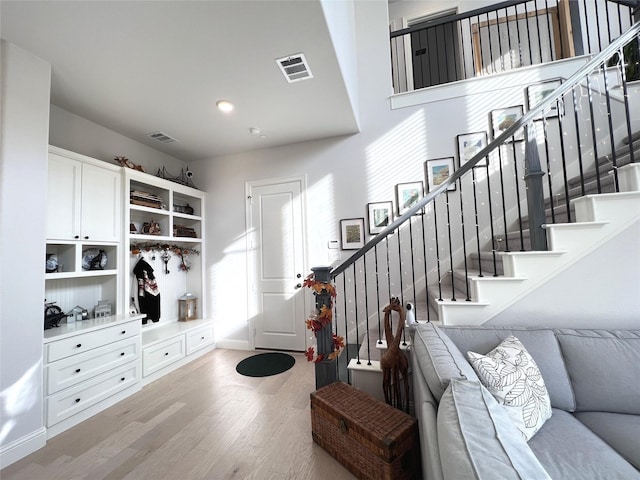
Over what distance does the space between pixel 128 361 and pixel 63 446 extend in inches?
30.0

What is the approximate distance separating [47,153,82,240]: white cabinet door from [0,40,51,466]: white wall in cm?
37

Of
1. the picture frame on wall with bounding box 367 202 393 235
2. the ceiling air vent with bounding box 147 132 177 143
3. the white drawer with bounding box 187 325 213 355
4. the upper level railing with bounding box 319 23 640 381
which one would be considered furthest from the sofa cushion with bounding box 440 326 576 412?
the ceiling air vent with bounding box 147 132 177 143

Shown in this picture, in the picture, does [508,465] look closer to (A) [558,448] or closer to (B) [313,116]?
(A) [558,448]

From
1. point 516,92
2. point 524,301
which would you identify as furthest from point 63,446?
point 516,92

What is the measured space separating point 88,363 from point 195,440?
120 cm

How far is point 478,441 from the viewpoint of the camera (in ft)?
2.63

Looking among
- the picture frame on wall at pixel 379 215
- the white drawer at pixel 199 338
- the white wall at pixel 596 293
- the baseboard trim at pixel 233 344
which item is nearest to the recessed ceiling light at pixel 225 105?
the picture frame on wall at pixel 379 215

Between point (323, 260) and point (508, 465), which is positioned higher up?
point (323, 260)

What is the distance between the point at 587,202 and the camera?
1803mm

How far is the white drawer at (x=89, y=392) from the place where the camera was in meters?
2.07

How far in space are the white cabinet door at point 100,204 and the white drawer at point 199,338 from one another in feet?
4.88

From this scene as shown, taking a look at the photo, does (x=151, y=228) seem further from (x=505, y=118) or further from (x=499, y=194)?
(x=505, y=118)

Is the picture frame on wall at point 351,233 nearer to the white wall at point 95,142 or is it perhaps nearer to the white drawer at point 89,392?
the white drawer at point 89,392

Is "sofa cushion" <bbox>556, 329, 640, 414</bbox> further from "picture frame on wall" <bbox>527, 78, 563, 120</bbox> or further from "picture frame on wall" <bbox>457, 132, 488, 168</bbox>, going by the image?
"picture frame on wall" <bbox>527, 78, 563, 120</bbox>
